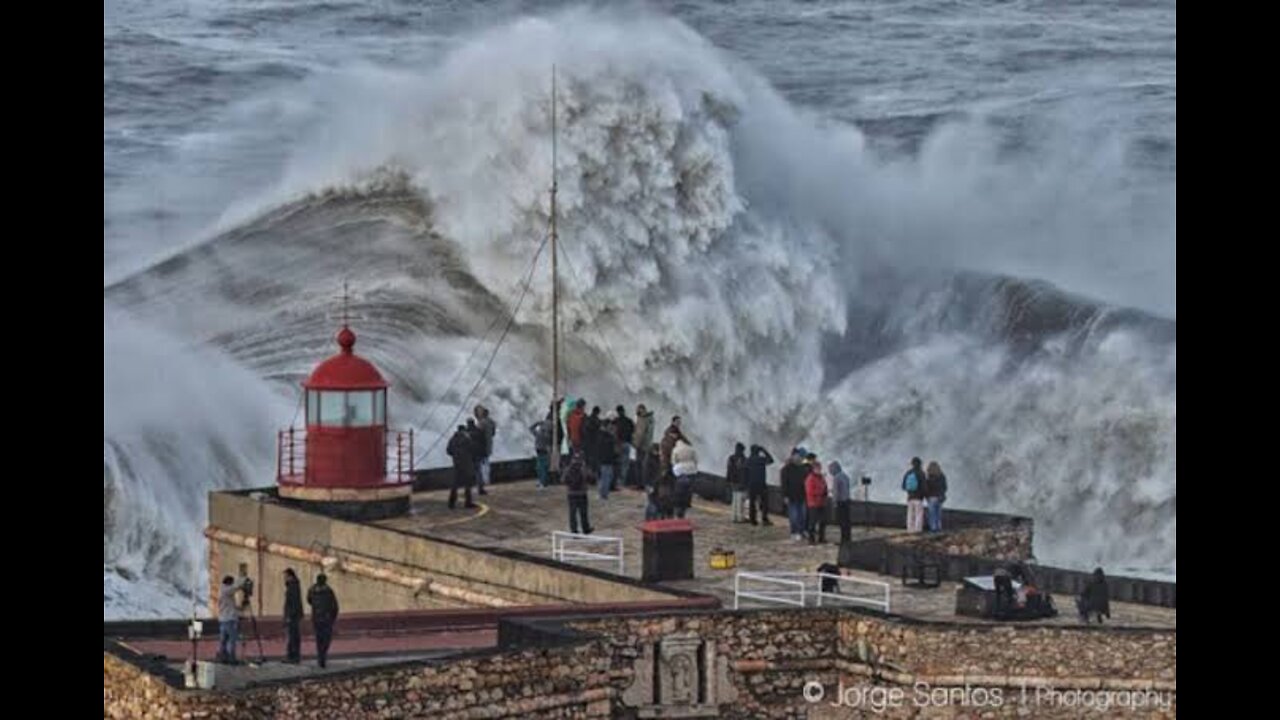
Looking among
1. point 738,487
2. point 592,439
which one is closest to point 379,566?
point 738,487

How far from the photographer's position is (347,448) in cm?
4038

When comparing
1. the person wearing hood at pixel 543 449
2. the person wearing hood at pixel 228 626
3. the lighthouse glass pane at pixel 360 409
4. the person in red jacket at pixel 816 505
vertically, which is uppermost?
the lighthouse glass pane at pixel 360 409

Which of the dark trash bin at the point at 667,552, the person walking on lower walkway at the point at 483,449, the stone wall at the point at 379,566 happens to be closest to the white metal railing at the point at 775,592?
the stone wall at the point at 379,566

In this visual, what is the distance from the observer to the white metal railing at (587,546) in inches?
1423

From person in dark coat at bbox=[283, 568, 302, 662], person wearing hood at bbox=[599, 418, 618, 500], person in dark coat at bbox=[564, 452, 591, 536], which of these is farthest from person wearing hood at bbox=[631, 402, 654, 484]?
person in dark coat at bbox=[283, 568, 302, 662]

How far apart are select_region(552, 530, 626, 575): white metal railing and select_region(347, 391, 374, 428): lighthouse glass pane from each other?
3.15 m

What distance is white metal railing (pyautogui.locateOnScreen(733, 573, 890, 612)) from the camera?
3325 cm

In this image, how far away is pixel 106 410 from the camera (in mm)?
61594

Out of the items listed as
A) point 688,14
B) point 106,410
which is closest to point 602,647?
point 106,410

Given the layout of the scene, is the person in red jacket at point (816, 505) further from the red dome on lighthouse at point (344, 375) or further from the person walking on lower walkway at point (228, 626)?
the person walking on lower walkway at point (228, 626)

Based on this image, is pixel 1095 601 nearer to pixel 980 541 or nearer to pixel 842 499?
pixel 842 499
